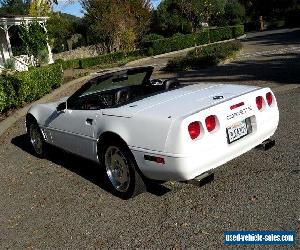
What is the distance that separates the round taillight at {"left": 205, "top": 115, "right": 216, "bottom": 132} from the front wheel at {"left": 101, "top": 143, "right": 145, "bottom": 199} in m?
0.97

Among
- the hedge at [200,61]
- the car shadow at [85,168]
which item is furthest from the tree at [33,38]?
the car shadow at [85,168]

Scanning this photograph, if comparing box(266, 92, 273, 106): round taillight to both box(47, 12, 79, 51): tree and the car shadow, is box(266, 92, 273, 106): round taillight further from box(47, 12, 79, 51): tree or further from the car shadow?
box(47, 12, 79, 51): tree

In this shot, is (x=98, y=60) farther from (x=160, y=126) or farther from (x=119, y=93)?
(x=160, y=126)

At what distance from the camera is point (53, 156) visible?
732 cm

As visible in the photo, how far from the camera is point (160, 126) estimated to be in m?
4.23

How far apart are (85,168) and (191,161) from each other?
273 centimetres

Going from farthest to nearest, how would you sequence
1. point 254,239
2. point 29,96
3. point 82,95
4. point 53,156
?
1. point 29,96
2. point 53,156
3. point 82,95
4. point 254,239

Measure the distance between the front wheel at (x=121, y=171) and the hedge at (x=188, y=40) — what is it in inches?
1118

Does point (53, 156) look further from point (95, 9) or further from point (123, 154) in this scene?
point (95, 9)

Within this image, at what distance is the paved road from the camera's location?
402 centimetres

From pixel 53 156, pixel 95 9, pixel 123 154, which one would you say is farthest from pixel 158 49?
pixel 123 154

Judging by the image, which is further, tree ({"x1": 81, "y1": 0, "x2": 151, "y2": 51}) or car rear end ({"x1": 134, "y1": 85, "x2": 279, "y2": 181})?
tree ({"x1": 81, "y1": 0, "x2": 151, "y2": 51})

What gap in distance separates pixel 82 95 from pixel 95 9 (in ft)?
100

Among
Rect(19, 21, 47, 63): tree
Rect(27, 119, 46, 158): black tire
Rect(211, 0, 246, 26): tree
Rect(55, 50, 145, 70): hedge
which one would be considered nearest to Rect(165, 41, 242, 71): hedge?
Rect(19, 21, 47, 63): tree
